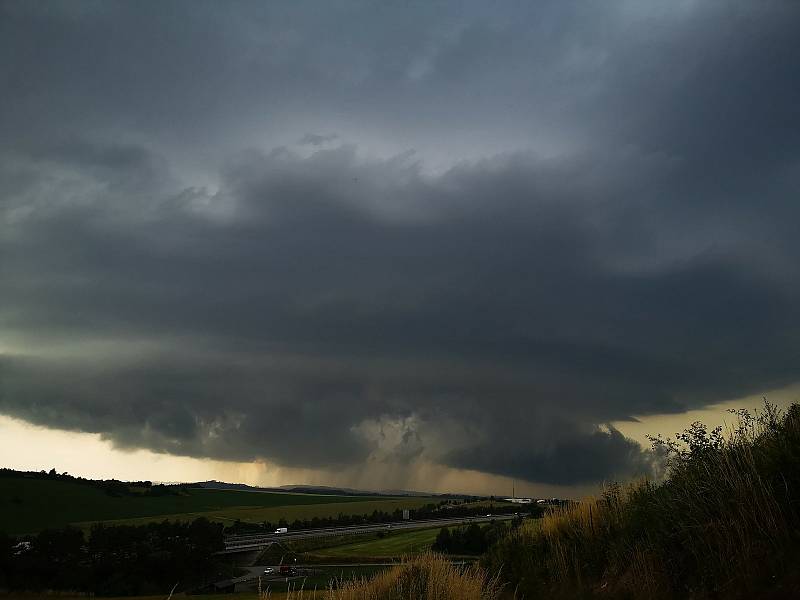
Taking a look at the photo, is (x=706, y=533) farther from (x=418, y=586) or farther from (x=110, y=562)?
(x=110, y=562)

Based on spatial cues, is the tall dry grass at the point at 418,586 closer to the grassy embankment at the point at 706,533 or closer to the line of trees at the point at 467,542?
the grassy embankment at the point at 706,533

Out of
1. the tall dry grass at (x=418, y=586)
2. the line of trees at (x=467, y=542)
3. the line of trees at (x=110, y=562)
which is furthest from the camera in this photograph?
the line of trees at (x=110, y=562)

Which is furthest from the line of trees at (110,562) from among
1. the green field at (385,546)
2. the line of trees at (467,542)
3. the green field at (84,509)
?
the green field at (84,509)

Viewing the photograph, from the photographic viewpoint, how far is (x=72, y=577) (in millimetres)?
85938

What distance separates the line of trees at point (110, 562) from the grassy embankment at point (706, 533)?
254ft

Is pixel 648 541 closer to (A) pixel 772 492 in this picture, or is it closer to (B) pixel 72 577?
(A) pixel 772 492

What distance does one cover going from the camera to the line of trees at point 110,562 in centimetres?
8556

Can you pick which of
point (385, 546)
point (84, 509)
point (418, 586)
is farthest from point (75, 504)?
point (418, 586)

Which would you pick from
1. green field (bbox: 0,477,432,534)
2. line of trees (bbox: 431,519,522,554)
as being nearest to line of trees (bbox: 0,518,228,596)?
line of trees (bbox: 431,519,522,554)

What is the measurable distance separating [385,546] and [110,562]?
126ft

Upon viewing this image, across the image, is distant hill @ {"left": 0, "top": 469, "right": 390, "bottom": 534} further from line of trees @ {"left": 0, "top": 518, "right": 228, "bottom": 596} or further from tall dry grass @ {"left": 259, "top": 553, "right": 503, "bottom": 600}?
tall dry grass @ {"left": 259, "top": 553, "right": 503, "bottom": 600}

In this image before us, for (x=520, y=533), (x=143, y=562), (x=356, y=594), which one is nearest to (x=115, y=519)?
(x=143, y=562)

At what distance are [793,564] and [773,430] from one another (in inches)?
174

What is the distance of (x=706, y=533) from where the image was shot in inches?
572
